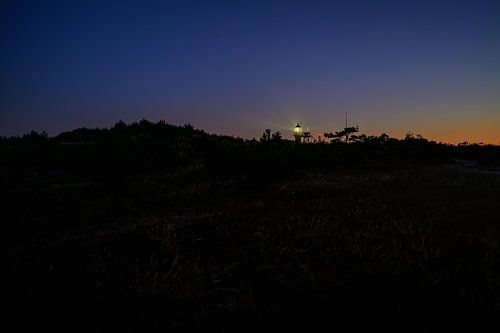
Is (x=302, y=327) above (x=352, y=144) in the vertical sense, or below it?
below

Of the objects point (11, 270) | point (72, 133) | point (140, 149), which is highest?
point (72, 133)

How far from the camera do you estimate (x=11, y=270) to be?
396 cm

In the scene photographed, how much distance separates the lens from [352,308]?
2.47 meters

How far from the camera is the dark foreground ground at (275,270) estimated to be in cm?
247

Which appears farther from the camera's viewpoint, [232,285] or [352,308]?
[232,285]

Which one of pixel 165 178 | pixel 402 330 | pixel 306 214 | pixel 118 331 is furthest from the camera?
pixel 165 178

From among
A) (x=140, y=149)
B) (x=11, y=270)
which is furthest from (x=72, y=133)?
(x=11, y=270)

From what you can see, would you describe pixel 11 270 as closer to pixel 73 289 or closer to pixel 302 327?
pixel 73 289

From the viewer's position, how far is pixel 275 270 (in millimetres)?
3451

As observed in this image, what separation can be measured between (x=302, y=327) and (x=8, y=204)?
35.6 ft

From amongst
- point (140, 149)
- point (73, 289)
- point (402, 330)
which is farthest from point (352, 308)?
point (140, 149)

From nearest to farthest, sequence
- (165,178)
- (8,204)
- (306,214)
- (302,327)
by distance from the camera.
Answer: (302,327) < (306,214) < (8,204) < (165,178)

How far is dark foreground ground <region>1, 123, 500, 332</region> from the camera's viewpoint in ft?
8.11

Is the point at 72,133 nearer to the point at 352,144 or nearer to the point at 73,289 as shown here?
the point at 352,144
